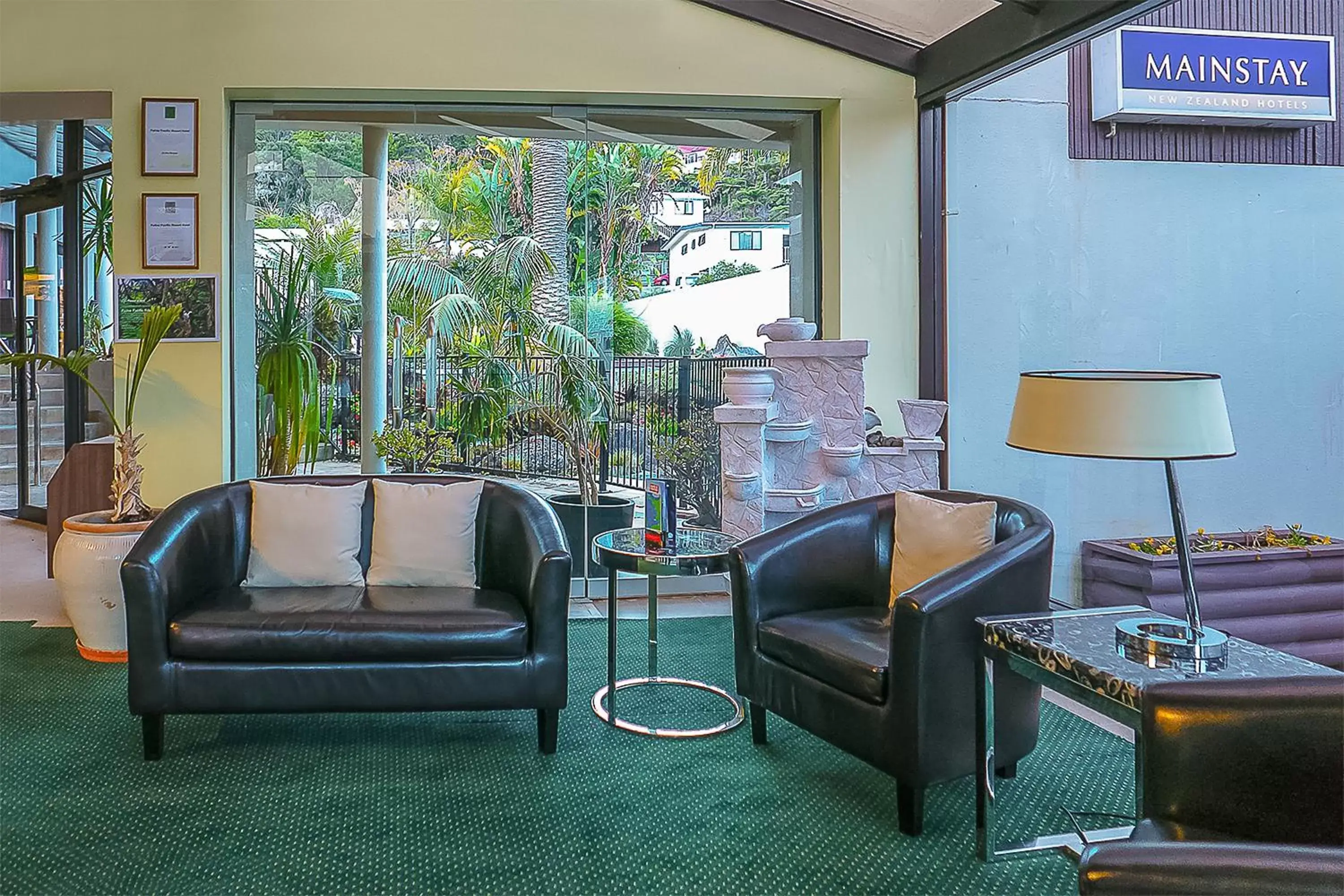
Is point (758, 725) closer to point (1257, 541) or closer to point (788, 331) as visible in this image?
point (788, 331)

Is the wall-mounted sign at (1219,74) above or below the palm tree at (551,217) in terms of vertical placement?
above

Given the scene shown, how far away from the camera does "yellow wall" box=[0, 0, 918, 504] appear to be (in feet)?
15.3

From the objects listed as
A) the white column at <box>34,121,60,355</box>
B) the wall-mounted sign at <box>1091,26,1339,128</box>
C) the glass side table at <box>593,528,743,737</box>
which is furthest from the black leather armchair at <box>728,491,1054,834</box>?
the white column at <box>34,121,60,355</box>

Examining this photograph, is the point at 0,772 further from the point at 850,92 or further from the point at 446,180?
the point at 850,92

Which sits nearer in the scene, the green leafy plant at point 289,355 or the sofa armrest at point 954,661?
the sofa armrest at point 954,661

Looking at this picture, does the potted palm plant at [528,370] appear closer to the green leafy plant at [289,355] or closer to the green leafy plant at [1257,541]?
the green leafy plant at [289,355]

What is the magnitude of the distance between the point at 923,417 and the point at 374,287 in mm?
2777

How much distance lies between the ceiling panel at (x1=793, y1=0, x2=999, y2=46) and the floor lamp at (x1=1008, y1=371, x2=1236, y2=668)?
256 centimetres

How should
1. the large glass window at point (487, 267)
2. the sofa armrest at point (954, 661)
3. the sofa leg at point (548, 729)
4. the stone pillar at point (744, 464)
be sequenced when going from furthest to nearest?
the large glass window at point (487, 267)
the stone pillar at point (744, 464)
the sofa leg at point (548, 729)
the sofa armrest at point (954, 661)

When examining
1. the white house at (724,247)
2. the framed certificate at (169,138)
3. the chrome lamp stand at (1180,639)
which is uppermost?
the framed certificate at (169,138)

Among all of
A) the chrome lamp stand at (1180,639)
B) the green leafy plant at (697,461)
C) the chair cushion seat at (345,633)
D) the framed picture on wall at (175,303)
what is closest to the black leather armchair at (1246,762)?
the chrome lamp stand at (1180,639)

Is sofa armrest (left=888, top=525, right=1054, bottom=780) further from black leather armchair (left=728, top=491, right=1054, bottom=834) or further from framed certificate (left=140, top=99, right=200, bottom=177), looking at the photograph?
framed certificate (left=140, top=99, right=200, bottom=177)

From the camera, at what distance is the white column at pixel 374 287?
195 inches

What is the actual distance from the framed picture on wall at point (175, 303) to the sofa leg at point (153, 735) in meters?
2.31
